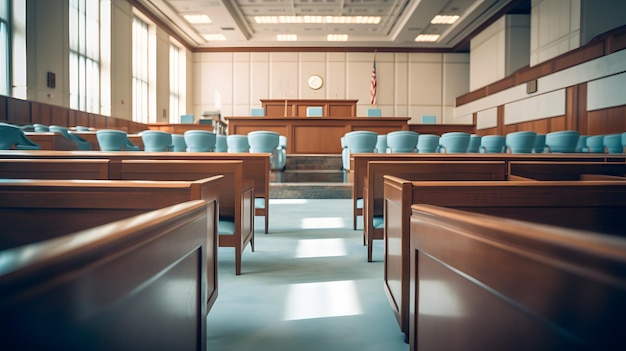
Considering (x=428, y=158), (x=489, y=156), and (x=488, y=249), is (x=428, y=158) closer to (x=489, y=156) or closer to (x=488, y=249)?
(x=489, y=156)

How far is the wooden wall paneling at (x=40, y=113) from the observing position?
6.96 m

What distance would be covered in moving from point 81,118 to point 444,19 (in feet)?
34.0

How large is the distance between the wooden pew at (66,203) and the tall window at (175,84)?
12.7m

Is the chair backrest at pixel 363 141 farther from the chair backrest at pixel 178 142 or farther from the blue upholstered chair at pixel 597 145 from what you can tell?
the blue upholstered chair at pixel 597 145

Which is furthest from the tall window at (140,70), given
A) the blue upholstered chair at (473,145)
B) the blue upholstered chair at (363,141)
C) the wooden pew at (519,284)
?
the wooden pew at (519,284)

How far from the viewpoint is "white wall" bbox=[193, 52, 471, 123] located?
45.8ft

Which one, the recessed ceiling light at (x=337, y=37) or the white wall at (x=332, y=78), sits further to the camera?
the white wall at (x=332, y=78)

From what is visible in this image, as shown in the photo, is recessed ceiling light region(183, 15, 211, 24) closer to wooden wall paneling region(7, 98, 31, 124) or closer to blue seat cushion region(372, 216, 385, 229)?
wooden wall paneling region(7, 98, 31, 124)

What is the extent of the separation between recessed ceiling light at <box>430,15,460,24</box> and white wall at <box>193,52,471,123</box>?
2.58 metres

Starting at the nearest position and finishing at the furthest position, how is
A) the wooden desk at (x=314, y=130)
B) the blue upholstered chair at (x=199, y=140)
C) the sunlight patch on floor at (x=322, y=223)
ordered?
1. the sunlight patch on floor at (x=322, y=223)
2. the blue upholstered chair at (x=199, y=140)
3. the wooden desk at (x=314, y=130)

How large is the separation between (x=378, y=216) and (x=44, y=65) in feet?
25.7

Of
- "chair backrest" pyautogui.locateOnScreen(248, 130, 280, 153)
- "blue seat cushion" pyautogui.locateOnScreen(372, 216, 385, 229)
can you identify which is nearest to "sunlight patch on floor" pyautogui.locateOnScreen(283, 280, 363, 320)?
"blue seat cushion" pyautogui.locateOnScreen(372, 216, 385, 229)

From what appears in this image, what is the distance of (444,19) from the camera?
11.2 m

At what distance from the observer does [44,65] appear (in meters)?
7.18
